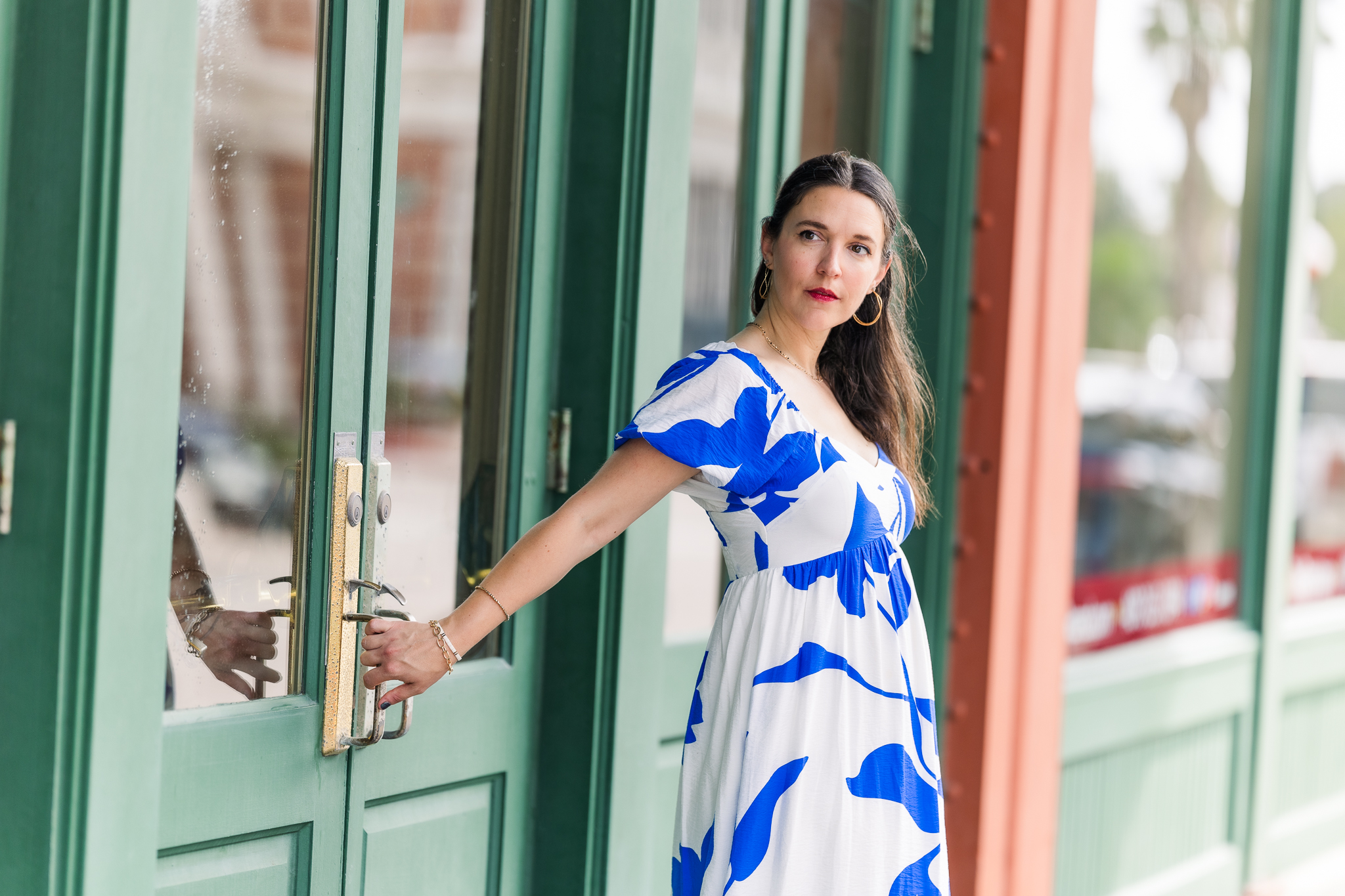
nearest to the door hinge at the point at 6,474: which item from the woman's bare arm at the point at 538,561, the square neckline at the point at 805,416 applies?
the woman's bare arm at the point at 538,561

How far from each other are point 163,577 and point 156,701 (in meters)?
0.14

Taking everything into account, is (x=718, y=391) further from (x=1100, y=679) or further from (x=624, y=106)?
(x=1100, y=679)

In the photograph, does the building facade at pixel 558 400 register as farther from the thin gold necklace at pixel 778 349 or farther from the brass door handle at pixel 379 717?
the thin gold necklace at pixel 778 349

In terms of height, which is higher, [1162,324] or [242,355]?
[1162,324]

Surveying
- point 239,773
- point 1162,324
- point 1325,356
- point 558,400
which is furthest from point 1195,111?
point 239,773

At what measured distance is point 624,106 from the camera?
2.08 metres

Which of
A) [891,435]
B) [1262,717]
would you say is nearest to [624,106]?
[891,435]

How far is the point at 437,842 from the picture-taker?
78.4 inches

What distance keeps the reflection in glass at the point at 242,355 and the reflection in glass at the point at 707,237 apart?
798 millimetres

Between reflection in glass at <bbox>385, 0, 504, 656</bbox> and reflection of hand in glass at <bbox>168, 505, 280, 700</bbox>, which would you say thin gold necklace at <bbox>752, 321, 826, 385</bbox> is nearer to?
reflection in glass at <bbox>385, 0, 504, 656</bbox>

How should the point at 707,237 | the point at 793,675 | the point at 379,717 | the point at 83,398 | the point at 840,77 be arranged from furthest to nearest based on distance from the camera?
1. the point at 840,77
2. the point at 707,237
3. the point at 379,717
4. the point at 793,675
5. the point at 83,398

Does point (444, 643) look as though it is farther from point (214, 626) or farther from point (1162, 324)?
point (1162, 324)

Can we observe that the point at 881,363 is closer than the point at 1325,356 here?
Yes

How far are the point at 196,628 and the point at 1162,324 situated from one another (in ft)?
9.91
